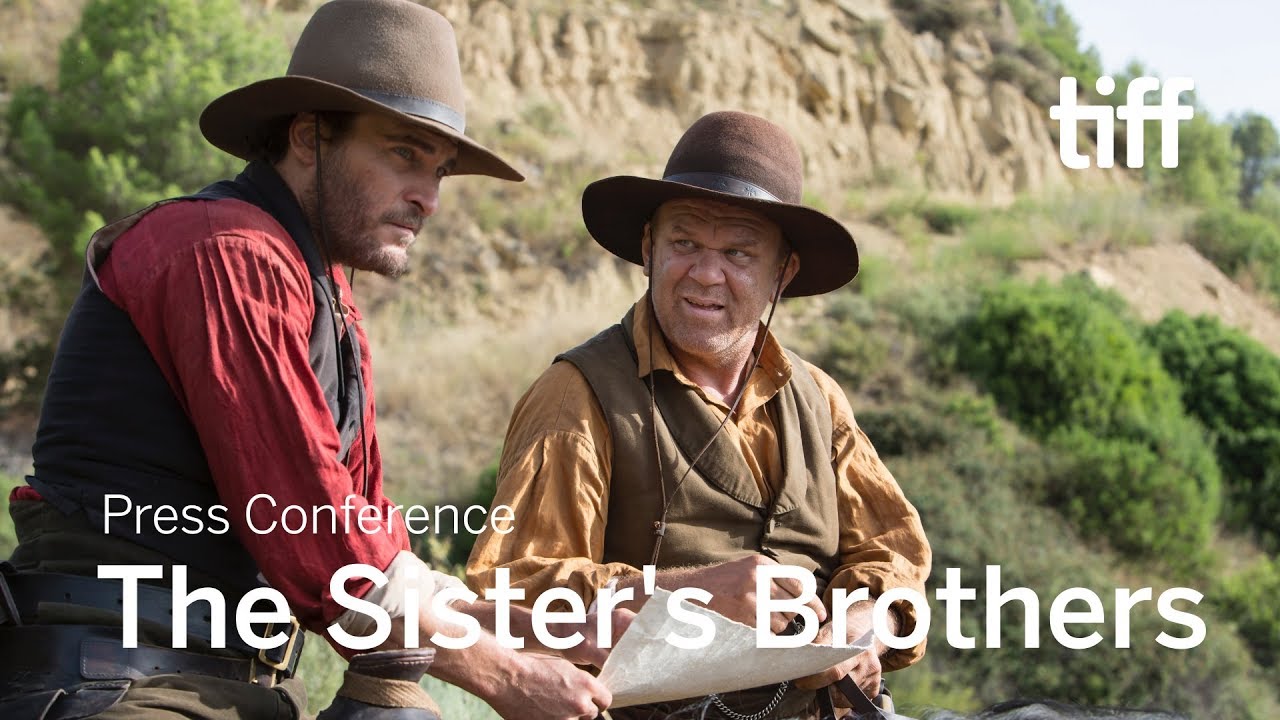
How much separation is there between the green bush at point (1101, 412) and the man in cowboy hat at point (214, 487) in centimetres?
1253

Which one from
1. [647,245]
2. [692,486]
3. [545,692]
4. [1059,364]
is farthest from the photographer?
[1059,364]

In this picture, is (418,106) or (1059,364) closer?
(418,106)

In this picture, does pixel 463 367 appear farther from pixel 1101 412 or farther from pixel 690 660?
pixel 690 660

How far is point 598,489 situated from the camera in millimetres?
3490

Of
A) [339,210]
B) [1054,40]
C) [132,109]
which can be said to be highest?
[1054,40]

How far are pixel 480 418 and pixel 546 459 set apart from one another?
1278 cm

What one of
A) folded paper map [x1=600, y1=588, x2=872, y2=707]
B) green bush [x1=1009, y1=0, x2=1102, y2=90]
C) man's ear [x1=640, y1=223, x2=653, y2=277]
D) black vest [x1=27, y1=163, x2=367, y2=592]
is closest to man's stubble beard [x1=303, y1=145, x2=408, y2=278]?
black vest [x1=27, y1=163, x2=367, y2=592]

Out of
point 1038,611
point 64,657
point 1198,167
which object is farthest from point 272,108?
point 1198,167

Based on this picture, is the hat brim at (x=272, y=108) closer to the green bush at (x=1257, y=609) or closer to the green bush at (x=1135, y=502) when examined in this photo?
the green bush at (x=1257, y=609)

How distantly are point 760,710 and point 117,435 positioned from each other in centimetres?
189

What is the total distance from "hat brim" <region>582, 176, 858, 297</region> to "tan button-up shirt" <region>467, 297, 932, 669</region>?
1.02ft

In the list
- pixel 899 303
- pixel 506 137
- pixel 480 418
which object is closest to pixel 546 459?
pixel 480 418

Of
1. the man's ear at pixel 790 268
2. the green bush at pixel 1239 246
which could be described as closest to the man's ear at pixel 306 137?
the man's ear at pixel 790 268

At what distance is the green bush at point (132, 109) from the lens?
16.2 meters
